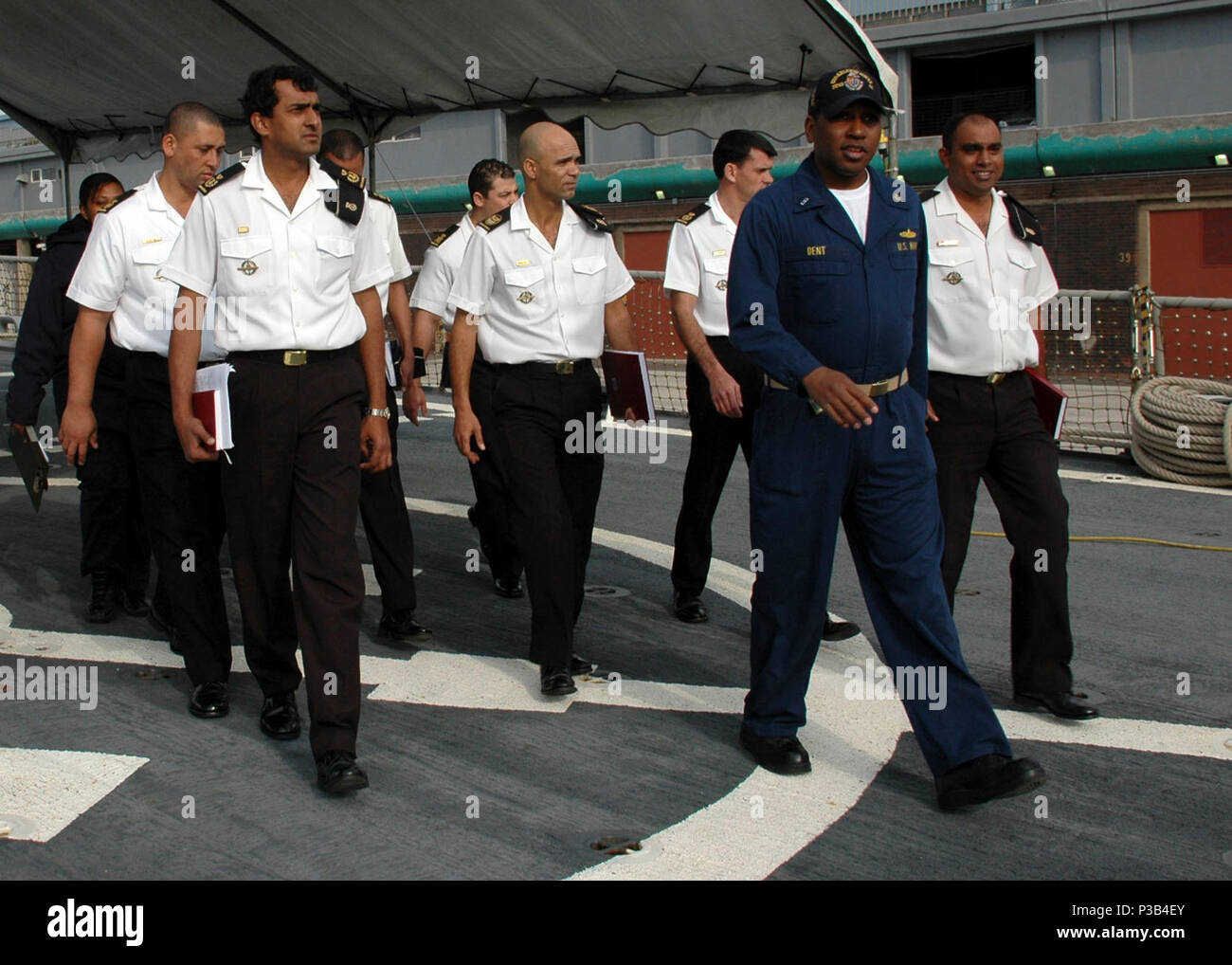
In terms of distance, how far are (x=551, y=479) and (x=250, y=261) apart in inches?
58.7

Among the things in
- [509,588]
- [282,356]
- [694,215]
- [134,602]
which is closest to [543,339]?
[694,215]

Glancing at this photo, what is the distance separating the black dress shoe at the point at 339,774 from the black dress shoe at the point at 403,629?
1696 millimetres

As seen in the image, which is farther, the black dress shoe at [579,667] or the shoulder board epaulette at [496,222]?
the shoulder board epaulette at [496,222]

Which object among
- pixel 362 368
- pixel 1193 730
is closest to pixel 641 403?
pixel 362 368

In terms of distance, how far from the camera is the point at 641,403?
5656 mm

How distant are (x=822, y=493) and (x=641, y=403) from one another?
1.63 metres

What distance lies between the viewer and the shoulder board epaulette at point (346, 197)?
14.6 feet

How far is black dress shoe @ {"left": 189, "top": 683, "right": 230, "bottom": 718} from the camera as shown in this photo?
4.77 metres

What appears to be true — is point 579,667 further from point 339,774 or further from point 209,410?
point 209,410

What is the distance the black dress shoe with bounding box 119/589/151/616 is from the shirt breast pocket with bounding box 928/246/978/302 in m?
3.81

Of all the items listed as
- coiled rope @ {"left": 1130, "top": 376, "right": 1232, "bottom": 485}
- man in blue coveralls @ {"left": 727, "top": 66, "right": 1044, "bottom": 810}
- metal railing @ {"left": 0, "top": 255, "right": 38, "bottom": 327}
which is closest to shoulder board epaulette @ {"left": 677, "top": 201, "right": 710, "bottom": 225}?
man in blue coveralls @ {"left": 727, "top": 66, "right": 1044, "bottom": 810}

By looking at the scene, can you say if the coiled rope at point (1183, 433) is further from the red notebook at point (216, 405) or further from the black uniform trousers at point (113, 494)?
the red notebook at point (216, 405)

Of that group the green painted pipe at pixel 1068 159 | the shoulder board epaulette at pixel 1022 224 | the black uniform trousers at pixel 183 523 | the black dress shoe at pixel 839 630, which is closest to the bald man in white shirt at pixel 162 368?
the black uniform trousers at pixel 183 523
